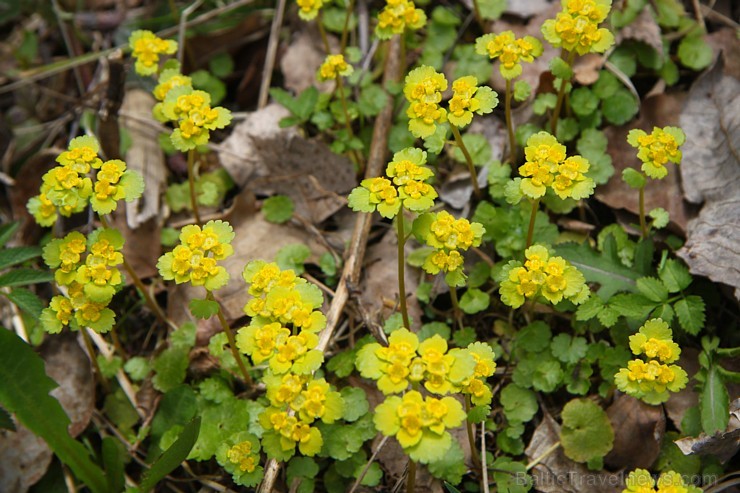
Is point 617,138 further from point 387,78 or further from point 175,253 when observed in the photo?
point 175,253

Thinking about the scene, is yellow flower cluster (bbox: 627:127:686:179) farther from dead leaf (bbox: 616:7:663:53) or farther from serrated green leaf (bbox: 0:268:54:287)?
serrated green leaf (bbox: 0:268:54:287)

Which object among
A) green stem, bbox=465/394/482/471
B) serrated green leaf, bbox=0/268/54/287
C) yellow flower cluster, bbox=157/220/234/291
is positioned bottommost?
green stem, bbox=465/394/482/471

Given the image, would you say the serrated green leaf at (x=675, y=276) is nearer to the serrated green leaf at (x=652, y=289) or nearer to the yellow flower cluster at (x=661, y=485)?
the serrated green leaf at (x=652, y=289)

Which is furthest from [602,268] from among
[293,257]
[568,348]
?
[293,257]

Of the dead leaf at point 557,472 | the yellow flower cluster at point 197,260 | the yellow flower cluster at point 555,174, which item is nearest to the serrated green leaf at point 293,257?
the yellow flower cluster at point 197,260

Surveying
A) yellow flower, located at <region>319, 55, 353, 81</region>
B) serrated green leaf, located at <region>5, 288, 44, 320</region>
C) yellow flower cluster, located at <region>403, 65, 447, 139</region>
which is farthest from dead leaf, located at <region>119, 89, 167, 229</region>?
yellow flower cluster, located at <region>403, 65, 447, 139</region>
